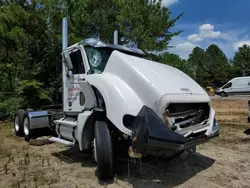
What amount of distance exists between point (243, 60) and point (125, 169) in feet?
190

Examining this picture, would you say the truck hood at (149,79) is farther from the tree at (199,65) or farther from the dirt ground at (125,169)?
the tree at (199,65)

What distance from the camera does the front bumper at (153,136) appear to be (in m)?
3.37

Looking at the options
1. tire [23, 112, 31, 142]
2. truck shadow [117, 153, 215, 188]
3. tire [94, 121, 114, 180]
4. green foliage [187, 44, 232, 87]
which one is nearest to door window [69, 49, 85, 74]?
tire [94, 121, 114, 180]

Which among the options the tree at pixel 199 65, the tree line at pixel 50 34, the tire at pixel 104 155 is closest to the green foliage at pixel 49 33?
the tree line at pixel 50 34

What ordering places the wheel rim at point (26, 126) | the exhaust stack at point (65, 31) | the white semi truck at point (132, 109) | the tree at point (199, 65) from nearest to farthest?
the white semi truck at point (132, 109) → the exhaust stack at point (65, 31) → the wheel rim at point (26, 126) → the tree at point (199, 65)

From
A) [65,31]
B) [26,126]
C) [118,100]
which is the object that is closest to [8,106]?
[26,126]

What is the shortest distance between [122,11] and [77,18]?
2.93 metres

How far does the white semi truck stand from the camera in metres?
3.55

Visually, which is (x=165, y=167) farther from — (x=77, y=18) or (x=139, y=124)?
(x=77, y=18)

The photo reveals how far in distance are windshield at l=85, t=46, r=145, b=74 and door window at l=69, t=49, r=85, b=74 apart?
0.77 feet

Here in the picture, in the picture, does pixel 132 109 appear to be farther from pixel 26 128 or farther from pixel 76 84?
pixel 26 128

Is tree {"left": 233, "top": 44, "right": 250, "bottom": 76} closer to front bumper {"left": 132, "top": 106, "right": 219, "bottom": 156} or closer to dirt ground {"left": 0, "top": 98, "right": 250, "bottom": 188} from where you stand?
dirt ground {"left": 0, "top": 98, "right": 250, "bottom": 188}

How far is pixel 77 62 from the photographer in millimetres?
5508

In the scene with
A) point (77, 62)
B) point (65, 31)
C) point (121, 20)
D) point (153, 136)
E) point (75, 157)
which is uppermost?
point (121, 20)
